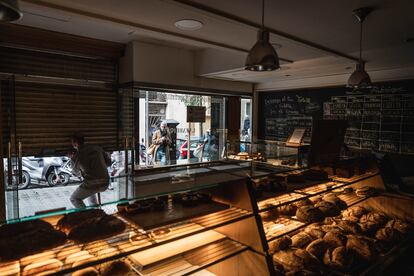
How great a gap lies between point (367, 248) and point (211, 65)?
3817mm

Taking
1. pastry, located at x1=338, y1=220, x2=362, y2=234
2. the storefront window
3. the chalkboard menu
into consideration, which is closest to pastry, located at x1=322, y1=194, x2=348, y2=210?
pastry, located at x1=338, y1=220, x2=362, y2=234

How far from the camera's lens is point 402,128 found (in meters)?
4.90

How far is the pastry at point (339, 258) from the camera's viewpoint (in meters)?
1.82

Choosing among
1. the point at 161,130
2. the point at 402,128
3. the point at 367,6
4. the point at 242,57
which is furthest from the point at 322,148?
the point at 161,130

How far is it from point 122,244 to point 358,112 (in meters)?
5.35

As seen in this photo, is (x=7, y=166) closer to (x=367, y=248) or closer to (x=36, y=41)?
(x=36, y=41)

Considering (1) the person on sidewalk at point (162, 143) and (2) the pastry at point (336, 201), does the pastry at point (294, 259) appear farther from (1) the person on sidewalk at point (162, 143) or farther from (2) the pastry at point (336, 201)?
(1) the person on sidewalk at point (162, 143)

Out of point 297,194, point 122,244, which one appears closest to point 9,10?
point 122,244

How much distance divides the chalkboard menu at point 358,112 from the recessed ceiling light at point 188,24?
126 inches

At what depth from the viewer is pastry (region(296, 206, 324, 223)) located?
2.03 m

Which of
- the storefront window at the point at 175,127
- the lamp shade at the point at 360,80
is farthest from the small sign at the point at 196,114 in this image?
the lamp shade at the point at 360,80

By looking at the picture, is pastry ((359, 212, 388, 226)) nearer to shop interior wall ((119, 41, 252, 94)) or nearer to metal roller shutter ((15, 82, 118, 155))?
shop interior wall ((119, 41, 252, 94))

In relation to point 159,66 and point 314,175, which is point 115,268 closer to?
point 314,175

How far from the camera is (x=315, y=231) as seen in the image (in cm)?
210
